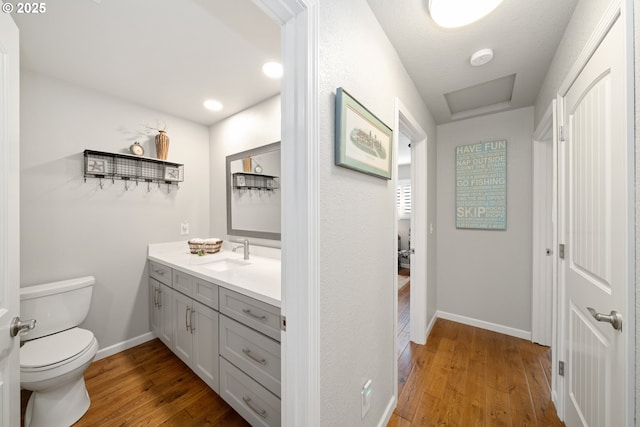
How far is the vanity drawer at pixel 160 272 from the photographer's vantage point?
2033 millimetres

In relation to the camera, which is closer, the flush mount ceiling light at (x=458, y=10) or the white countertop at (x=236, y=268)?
the flush mount ceiling light at (x=458, y=10)

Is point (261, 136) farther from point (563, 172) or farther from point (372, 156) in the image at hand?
point (563, 172)

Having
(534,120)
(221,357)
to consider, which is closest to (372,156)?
(221,357)

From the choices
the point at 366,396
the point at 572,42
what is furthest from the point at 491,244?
the point at 366,396

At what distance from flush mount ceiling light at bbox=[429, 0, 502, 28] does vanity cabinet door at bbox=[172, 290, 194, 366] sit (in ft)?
7.73

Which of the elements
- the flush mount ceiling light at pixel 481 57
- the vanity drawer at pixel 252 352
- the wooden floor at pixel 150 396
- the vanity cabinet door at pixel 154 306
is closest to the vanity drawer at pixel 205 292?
the vanity drawer at pixel 252 352

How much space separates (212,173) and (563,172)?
3070 mm

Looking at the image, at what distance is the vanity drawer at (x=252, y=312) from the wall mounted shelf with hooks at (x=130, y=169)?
157cm

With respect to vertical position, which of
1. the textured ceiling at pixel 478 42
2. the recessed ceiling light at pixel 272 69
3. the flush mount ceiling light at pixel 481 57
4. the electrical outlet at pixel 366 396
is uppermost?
the recessed ceiling light at pixel 272 69

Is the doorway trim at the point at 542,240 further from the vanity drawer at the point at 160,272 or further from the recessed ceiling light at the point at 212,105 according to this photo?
the vanity drawer at the point at 160,272

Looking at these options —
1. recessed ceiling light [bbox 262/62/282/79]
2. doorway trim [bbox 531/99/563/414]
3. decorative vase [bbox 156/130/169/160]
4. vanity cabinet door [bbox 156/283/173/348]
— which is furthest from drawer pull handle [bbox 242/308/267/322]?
doorway trim [bbox 531/99/563/414]

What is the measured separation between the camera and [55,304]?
65.8 inches

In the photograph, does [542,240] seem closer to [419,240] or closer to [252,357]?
[419,240]

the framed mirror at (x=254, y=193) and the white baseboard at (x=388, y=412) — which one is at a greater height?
the framed mirror at (x=254, y=193)
